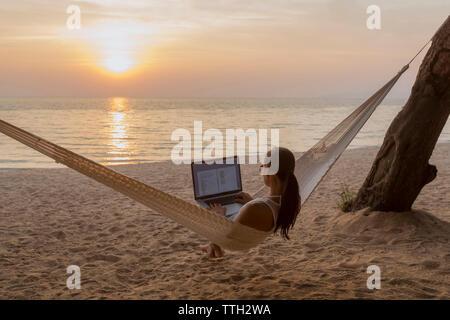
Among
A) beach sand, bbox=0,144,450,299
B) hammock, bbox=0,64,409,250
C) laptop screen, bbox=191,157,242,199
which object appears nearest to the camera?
hammock, bbox=0,64,409,250

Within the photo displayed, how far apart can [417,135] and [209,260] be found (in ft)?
5.29

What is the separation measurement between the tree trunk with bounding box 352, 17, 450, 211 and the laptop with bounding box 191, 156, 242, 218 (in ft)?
3.89

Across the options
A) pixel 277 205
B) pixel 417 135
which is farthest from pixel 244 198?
pixel 417 135

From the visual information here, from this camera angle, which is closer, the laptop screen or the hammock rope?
the hammock rope

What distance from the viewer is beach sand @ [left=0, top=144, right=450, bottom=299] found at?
2334 millimetres

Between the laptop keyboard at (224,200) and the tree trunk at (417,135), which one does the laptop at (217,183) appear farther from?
the tree trunk at (417,135)

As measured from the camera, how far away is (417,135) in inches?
117

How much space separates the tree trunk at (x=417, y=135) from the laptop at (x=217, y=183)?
118 centimetres

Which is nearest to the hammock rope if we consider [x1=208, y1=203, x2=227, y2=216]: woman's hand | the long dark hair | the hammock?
the hammock

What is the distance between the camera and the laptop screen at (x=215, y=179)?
2.56 m

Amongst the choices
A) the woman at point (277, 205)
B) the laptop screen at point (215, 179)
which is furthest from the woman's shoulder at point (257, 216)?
the laptop screen at point (215, 179)

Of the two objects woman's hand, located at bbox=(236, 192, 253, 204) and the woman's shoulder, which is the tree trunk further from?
the woman's shoulder

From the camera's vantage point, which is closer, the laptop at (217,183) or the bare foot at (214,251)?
the laptop at (217,183)

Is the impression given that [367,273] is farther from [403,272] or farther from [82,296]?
[82,296]
